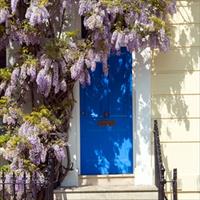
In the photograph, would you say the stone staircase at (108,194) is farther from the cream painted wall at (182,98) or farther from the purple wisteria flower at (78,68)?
the purple wisteria flower at (78,68)

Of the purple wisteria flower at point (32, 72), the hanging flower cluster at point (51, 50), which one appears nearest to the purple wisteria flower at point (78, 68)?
the hanging flower cluster at point (51, 50)

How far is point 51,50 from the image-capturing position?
306 inches

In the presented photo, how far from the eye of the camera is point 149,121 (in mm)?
8367

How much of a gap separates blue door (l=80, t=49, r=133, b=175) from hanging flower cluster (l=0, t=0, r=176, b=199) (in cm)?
59

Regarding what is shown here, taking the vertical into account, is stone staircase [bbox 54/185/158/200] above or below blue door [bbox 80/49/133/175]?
below

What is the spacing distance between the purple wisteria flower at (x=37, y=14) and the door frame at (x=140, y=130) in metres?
1.26

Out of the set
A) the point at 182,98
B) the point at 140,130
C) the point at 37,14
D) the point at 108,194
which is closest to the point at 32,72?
the point at 37,14

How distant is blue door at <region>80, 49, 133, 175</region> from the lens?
28.0 feet

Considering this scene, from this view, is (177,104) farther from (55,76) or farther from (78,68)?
(55,76)

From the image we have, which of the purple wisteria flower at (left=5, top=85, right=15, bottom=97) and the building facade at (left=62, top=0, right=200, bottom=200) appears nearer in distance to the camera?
the purple wisteria flower at (left=5, top=85, right=15, bottom=97)

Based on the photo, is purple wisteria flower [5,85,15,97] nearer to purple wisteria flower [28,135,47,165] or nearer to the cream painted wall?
purple wisteria flower [28,135,47,165]

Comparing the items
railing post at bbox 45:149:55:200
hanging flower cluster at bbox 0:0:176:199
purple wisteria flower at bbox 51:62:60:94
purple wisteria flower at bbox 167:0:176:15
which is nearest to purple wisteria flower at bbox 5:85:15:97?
hanging flower cluster at bbox 0:0:176:199

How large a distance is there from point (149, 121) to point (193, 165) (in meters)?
0.97

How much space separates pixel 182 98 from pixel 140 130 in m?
0.82
